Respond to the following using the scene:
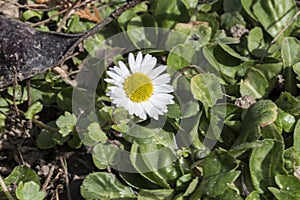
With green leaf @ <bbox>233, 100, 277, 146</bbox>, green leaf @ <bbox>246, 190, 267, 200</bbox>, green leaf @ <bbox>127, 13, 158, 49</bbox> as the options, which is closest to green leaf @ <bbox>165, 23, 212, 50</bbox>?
green leaf @ <bbox>127, 13, 158, 49</bbox>

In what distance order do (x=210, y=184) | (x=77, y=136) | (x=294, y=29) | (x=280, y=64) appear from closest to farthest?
1. (x=210, y=184)
2. (x=77, y=136)
3. (x=280, y=64)
4. (x=294, y=29)

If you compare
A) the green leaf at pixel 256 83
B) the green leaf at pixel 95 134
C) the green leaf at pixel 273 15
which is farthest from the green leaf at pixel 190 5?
the green leaf at pixel 95 134

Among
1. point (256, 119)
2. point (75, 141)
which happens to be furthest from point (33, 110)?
point (256, 119)

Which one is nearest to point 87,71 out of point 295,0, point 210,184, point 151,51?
point 151,51

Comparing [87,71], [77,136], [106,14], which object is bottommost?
[77,136]

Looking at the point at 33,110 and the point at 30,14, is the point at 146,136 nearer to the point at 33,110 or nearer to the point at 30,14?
the point at 33,110

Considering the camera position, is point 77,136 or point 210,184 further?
point 77,136

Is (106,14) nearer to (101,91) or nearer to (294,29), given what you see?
(101,91)

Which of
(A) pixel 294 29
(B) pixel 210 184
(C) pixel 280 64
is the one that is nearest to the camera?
(B) pixel 210 184

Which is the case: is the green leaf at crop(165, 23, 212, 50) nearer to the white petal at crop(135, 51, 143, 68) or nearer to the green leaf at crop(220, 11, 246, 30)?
the green leaf at crop(220, 11, 246, 30)
